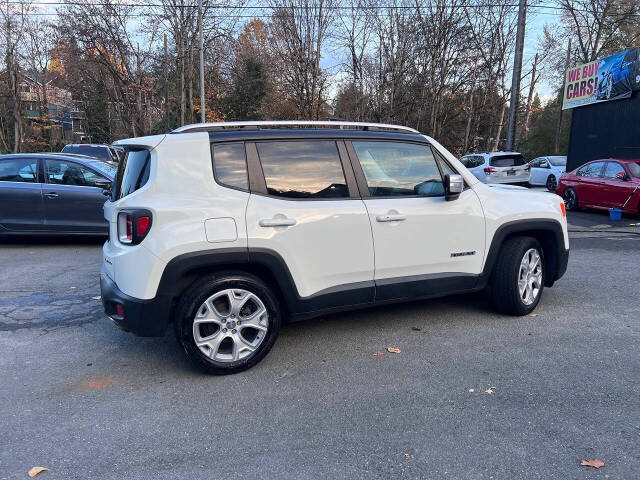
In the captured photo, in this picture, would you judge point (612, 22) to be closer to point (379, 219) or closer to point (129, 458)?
point (379, 219)

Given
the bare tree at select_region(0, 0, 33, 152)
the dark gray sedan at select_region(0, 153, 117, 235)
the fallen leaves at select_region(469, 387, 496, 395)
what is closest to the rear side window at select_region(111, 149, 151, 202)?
the fallen leaves at select_region(469, 387, 496, 395)

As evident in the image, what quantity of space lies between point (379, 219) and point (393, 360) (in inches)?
44.8

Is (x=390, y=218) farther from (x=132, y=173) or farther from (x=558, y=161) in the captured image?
(x=558, y=161)

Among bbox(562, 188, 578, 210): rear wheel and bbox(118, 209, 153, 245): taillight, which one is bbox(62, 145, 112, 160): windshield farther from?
bbox(562, 188, 578, 210): rear wheel

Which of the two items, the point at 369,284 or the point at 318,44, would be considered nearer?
the point at 369,284

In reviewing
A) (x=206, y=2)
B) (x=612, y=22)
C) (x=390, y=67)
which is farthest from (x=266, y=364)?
(x=612, y=22)

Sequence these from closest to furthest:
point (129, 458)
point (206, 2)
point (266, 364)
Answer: point (129, 458) → point (266, 364) → point (206, 2)

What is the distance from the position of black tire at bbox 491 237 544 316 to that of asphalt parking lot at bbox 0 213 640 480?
15 centimetres

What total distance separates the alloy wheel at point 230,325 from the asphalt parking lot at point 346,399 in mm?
199

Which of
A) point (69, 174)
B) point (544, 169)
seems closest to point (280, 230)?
point (69, 174)

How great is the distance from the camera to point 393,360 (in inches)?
152

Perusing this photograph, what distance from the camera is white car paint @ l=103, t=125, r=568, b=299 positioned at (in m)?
3.41

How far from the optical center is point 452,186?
13.6ft

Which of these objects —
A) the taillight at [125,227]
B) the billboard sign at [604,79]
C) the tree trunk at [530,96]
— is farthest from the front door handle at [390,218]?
the tree trunk at [530,96]
